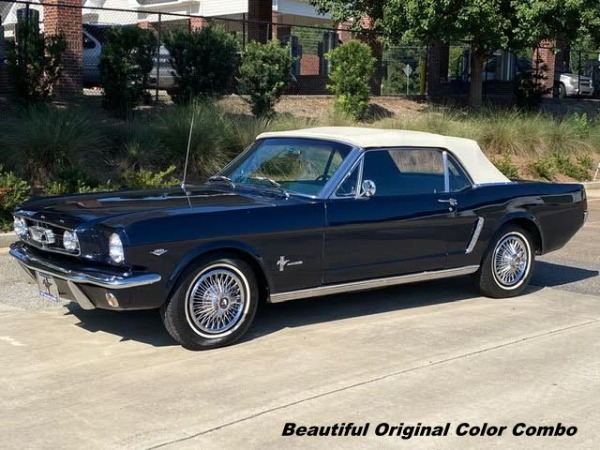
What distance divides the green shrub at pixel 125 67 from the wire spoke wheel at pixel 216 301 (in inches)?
455

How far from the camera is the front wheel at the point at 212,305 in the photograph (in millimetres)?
5801

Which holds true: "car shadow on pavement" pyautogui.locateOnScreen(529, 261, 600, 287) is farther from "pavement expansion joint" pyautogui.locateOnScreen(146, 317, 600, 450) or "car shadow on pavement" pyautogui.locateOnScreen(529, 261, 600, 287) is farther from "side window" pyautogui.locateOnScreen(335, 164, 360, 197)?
"side window" pyautogui.locateOnScreen(335, 164, 360, 197)

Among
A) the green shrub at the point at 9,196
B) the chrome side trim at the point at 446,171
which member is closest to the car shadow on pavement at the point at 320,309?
the chrome side trim at the point at 446,171

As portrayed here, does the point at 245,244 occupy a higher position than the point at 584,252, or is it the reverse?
the point at 245,244

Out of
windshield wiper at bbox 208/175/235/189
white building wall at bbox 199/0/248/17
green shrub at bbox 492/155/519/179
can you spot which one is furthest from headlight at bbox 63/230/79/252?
white building wall at bbox 199/0/248/17

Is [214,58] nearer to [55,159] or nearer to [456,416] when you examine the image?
[55,159]

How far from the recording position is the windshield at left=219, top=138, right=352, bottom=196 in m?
6.77

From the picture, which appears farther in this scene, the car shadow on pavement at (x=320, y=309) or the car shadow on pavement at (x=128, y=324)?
the car shadow on pavement at (x=320, y=309)

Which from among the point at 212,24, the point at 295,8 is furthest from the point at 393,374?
the point at 295,8

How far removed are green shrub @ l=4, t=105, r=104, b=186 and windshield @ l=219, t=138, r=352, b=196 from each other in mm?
5560

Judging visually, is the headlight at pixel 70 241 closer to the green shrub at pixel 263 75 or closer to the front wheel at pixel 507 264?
the front wheel at pixel 507 264

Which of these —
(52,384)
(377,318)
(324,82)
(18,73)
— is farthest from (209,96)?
(52,384)

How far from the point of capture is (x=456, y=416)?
15.8 ft

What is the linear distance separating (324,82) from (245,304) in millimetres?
20203
